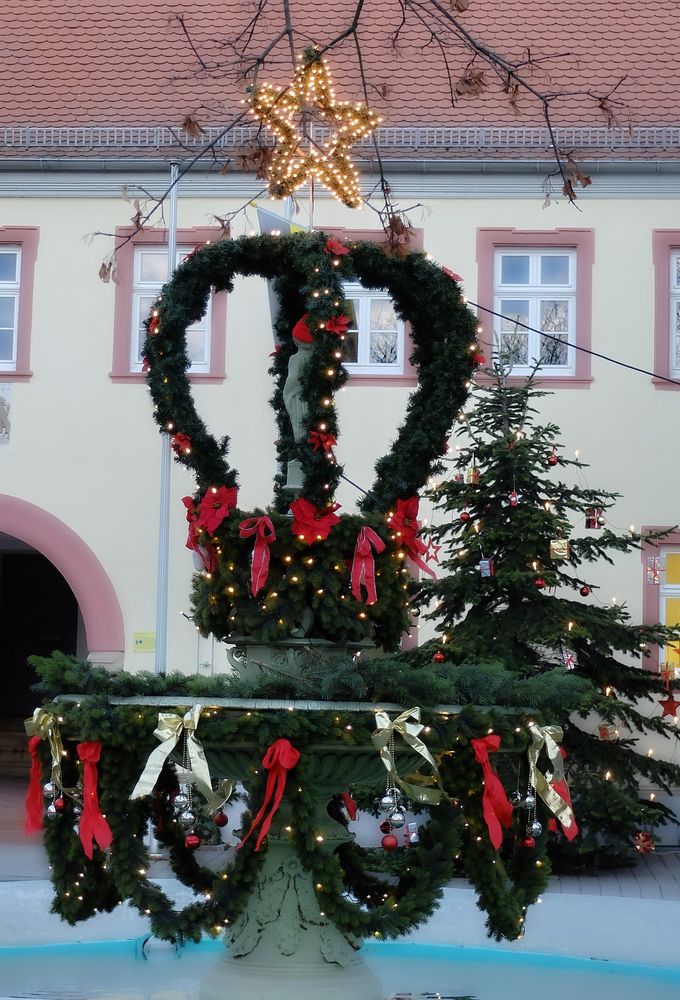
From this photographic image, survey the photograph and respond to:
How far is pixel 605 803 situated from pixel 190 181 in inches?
289

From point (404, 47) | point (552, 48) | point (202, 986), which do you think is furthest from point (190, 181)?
point (202, 986)

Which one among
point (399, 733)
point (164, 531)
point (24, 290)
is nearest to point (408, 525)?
point (399, 733)

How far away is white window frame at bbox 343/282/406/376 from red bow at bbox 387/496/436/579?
27.8 ft

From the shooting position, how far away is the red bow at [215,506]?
18.4 ft

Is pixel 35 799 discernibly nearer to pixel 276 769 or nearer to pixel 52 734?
pixel 52 734

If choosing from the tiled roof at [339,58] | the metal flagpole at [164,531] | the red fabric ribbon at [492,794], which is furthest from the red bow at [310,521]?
the tiled roof at [339,58]

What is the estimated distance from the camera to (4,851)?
1170cm

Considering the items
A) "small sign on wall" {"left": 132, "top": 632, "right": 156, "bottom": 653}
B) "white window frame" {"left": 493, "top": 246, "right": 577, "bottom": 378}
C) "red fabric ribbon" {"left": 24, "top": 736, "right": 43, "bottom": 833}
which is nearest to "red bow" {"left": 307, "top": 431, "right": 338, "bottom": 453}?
"red fabric ribbon" {"left": 24, "top": 736, "right": 43, "bottom": 833}

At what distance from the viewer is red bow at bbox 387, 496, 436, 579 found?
5719 mm

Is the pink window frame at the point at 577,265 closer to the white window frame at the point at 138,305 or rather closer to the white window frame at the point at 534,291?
the white window frame at the point at 534,291

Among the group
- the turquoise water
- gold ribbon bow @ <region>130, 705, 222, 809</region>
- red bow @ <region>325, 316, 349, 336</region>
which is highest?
red bow @ <region>325, 316, 349, 336</region>

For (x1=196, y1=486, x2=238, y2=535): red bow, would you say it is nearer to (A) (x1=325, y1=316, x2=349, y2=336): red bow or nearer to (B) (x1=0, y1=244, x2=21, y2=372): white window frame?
(A) (x1=325, y1=316, x2=349, y2=336): red bow

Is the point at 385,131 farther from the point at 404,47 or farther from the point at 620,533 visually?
the point at 620,533

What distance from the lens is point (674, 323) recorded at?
14266 millimetres
